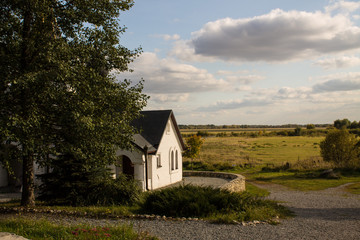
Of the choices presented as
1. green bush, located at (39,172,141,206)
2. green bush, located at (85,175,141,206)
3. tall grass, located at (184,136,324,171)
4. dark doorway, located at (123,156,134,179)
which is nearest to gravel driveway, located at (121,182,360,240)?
green bush, located at (85,175,141,206)

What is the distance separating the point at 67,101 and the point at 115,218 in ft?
15.8

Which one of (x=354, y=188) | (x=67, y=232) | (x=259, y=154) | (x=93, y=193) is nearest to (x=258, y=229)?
(x=67, y=232)

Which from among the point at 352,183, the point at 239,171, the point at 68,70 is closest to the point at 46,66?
the point at 68,70

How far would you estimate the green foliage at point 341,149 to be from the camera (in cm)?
3784

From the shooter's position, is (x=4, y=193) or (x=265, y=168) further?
(x=265, y=168)

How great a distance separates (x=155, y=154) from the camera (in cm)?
2478

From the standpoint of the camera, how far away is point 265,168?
40781 mm

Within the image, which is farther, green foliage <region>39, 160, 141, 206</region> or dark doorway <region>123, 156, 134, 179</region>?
dark doorway <region>123, 156, 134, 179</region>

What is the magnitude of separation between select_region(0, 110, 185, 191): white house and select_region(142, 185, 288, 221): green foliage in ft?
26.8

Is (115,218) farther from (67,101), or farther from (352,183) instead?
(352,183)

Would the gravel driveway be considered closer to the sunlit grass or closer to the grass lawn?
the sunlit grass

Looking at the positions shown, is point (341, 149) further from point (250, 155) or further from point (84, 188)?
point (84, 188)

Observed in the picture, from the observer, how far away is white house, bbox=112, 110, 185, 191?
23.5 meters

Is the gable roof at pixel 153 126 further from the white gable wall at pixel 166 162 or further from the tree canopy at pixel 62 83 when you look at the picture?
the tree canopy at pixel 62 83
